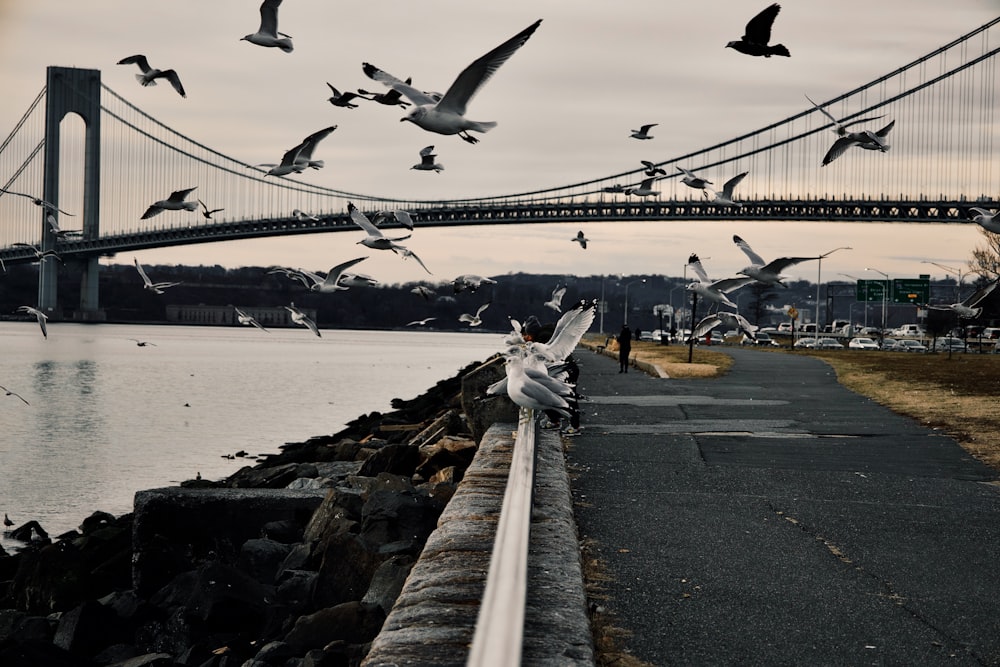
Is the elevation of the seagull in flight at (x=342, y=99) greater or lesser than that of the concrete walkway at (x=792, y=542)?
greater

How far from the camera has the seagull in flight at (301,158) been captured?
11.4 meters

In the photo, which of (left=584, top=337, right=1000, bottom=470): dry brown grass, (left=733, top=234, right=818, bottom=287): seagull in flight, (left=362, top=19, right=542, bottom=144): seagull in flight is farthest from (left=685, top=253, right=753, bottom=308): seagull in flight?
(left=362, top=19, right=542, bottom=144): seagull in flight

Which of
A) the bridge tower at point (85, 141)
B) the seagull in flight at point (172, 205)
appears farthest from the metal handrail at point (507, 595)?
the bridge tower at point (85, 141)

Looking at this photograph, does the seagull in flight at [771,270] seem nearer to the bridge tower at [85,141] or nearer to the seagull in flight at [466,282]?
the seagull in flight at [466,282]

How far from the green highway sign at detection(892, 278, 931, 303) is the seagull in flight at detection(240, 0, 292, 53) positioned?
74.5 m

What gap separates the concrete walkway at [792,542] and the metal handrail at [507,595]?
3.00ft

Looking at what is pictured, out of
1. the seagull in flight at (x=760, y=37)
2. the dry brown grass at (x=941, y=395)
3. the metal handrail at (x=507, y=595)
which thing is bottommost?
the dry brown grass at (x=941, y=395)

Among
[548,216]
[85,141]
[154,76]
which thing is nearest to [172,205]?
[154,76]

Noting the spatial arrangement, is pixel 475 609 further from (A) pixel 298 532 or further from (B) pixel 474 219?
(B) pixel 474 219

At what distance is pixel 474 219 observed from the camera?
66375mm

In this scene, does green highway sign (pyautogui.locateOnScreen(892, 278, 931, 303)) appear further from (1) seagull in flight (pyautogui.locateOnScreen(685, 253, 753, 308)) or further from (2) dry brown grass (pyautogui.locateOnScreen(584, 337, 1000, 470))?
(1) seagull in flight (pyautogui.locateOnScreen(685, 253, 753, 308))

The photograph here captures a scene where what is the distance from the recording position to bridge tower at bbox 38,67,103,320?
7725 cm

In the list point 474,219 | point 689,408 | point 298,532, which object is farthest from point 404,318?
point 298,532

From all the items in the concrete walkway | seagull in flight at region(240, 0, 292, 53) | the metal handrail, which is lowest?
the concrete walkway
